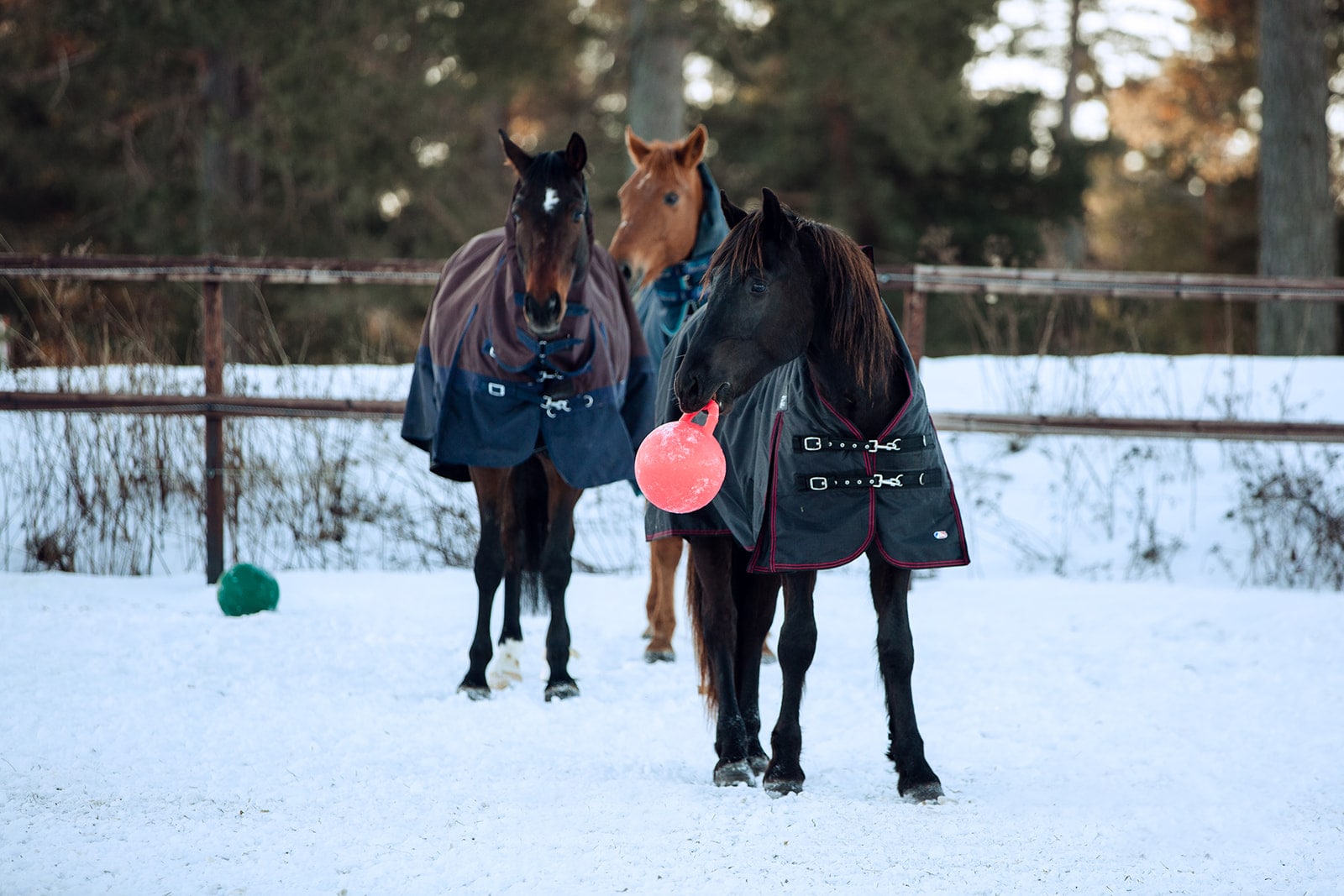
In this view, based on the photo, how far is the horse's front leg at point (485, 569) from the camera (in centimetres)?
454

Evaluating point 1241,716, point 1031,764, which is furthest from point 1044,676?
point 1031,764

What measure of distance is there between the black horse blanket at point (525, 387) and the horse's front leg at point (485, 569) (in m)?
0.15

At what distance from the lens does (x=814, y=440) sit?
322 cm

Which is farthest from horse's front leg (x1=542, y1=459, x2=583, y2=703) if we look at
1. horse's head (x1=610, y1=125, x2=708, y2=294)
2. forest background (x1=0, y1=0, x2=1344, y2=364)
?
forest background (x1=0, y1=0, x2=1344, y2=364)

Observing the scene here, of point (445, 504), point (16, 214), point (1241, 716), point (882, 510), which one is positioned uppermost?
point (16, 214)

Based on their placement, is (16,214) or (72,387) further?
(16,214)

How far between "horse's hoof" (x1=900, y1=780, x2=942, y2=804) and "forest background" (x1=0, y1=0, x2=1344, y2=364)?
20.2 feet

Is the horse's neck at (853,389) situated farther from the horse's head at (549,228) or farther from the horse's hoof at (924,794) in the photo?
the horse's head at (549,228)

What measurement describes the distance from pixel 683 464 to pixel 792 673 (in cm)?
74

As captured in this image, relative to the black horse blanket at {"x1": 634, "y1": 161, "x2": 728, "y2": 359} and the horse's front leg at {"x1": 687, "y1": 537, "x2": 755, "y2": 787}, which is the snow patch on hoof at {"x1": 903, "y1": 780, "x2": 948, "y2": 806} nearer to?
the horse's front leg at {"x1": 687, "y1": 537, "x2": 755, "y2": 787}

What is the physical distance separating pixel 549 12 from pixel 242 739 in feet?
41.6

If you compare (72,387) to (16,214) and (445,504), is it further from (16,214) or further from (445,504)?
(16,214)

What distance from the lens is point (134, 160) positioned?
14.0m

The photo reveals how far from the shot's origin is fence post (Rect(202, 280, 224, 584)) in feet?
19.7
